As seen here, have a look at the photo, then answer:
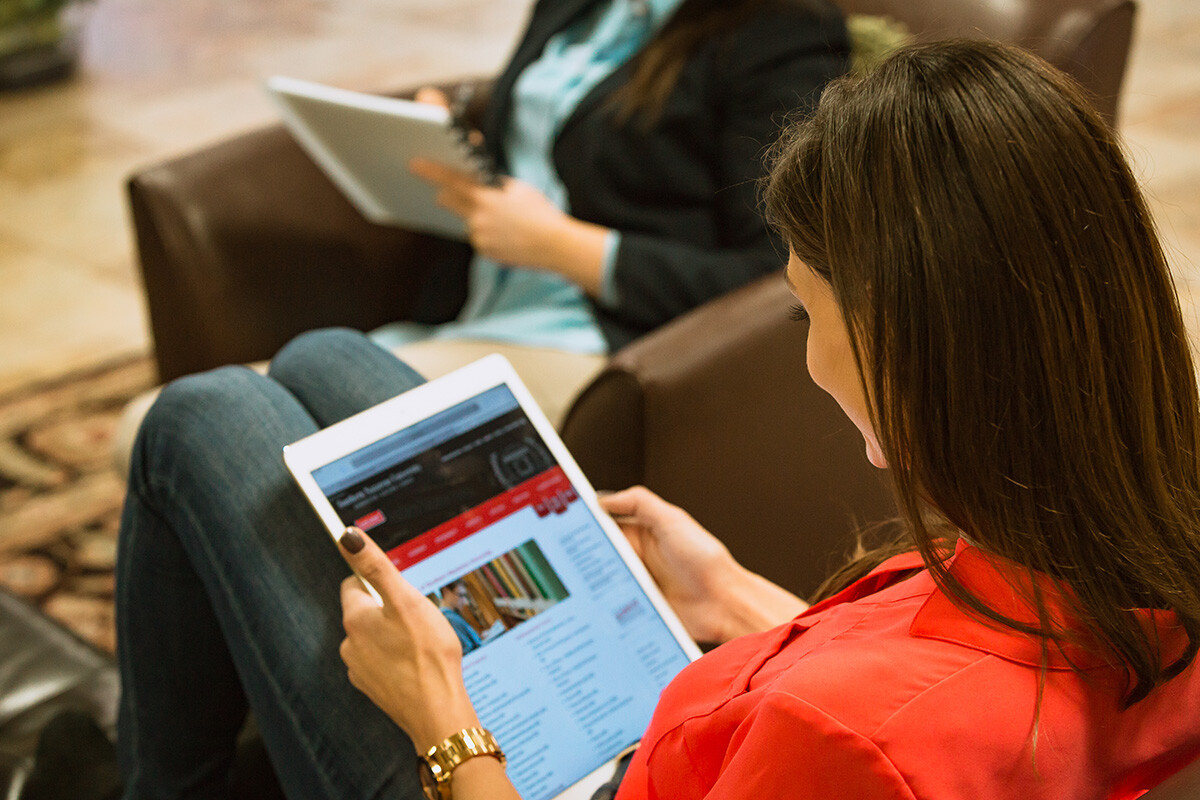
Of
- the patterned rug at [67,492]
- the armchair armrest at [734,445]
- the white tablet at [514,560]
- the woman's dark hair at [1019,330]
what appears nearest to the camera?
the woman's dark hair at [1019,330]

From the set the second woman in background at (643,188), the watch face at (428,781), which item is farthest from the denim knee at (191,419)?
the second woman in background at (643,188)

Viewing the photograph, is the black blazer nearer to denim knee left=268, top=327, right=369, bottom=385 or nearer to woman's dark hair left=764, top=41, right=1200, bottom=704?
denim knee left=268, top=327, right=369, bottom=385

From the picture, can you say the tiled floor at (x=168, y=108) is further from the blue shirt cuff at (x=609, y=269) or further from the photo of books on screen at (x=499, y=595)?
the photo of books on screen at (x=499, y=595)

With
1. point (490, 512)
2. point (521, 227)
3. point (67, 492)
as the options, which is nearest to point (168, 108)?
point (67, 492)

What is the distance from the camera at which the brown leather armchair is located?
3.71 ft

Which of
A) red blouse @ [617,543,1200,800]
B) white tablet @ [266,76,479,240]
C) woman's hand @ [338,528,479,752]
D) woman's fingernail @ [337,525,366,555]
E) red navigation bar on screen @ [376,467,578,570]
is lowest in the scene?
red blouse @ [617,543,1200,800]

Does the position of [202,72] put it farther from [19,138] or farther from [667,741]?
[667,741]

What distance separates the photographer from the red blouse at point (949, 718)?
513mm

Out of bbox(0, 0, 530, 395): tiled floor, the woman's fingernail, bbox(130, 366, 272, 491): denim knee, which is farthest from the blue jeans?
bbox(0, 0, 530, 395): tiled floor

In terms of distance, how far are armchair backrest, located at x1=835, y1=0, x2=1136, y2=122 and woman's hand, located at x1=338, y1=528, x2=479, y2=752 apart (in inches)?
40.5

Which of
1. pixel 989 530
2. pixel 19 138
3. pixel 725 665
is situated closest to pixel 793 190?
pixel 989 530

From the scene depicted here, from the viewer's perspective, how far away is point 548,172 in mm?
1618

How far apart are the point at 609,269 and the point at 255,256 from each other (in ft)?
1.70

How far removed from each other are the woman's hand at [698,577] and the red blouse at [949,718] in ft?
1.01
